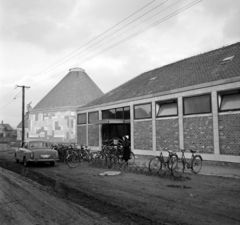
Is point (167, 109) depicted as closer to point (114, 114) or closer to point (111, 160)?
point (111, 160)

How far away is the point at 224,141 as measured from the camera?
1271 centimetres

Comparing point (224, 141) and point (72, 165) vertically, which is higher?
point (224, 141)

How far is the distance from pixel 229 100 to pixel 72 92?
37836mm

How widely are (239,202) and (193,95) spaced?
9228mm

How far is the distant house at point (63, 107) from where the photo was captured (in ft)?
135

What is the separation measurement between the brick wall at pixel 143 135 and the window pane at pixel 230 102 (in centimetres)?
568

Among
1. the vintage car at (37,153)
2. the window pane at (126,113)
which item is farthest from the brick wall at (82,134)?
the vintage car at (37,153)

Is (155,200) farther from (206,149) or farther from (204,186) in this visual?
(206,149)

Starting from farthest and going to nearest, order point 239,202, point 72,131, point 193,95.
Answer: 1. point 72,131
2. point 193,95
3. point 239,202

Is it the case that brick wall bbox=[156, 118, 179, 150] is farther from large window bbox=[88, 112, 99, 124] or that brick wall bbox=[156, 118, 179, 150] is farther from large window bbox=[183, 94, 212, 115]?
large window bbox=[88, 112, 99, 124]

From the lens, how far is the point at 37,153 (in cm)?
1277

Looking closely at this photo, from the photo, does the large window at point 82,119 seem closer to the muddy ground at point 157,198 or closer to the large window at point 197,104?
the large window at point 197,104

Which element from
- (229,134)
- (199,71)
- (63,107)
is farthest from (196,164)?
(63,107)

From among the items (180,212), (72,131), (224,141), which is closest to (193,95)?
(224,141)
